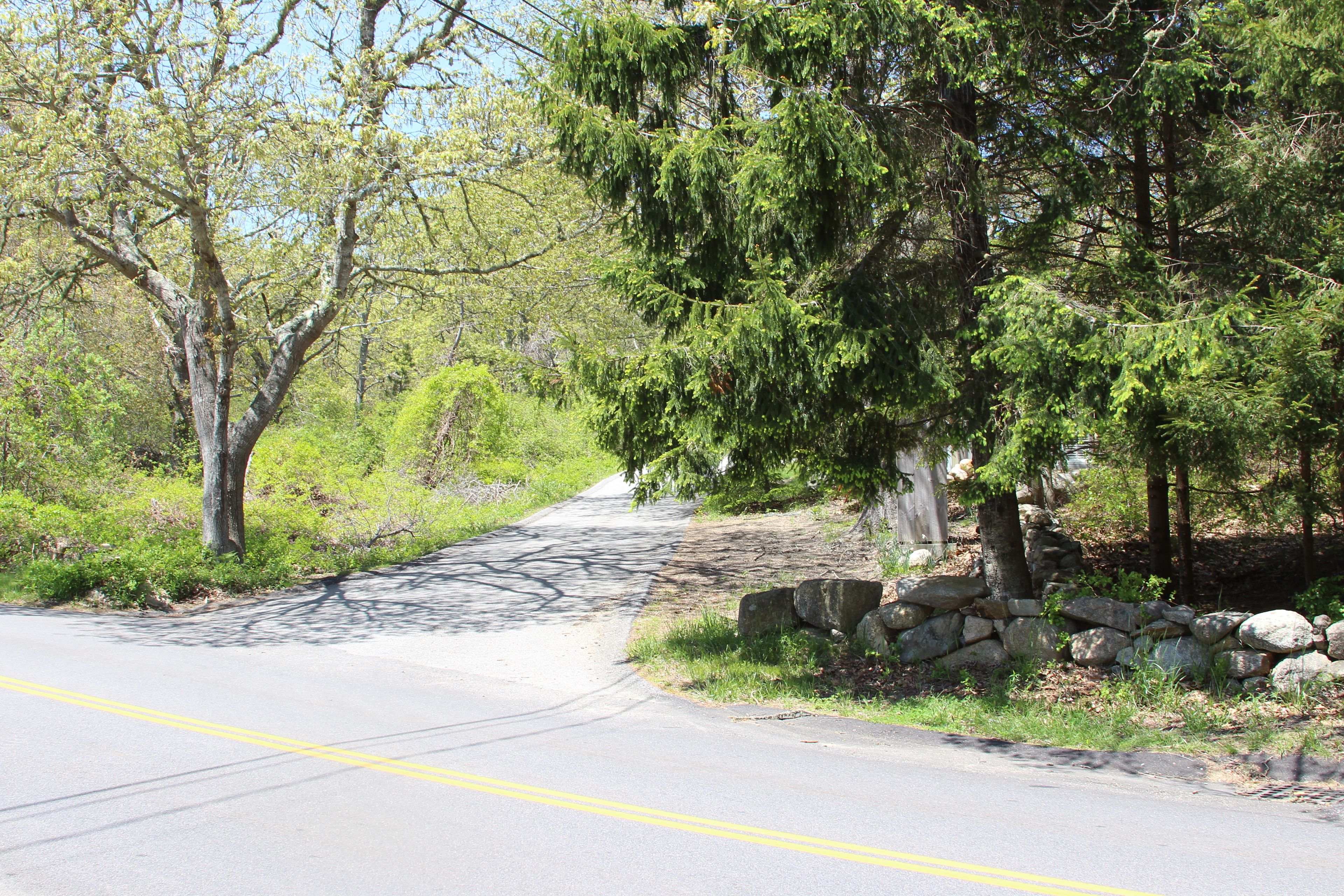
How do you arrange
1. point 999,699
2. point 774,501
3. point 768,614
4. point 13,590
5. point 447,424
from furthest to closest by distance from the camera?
point 447,424 < point 774,501 < point 13,590 < point 768,614 < point 999,699

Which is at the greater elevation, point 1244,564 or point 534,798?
point 1244,564

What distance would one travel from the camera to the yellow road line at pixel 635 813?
4156mm

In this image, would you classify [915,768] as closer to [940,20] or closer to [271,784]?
[271,784]

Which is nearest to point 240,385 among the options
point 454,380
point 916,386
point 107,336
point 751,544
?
point 107,336

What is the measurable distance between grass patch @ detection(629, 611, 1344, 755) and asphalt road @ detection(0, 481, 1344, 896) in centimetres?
34

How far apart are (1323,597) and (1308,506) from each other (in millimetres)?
1101

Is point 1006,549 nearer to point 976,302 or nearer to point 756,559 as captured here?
point 976,302

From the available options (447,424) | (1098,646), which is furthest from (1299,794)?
(447,424)

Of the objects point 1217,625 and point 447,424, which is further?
point 447,424

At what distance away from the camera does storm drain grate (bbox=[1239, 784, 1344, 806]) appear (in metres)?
5.25

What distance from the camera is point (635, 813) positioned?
511cm

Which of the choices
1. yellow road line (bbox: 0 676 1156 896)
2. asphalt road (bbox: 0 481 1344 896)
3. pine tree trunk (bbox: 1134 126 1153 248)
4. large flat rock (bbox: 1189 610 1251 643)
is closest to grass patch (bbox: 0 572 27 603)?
asphalt road (bbox: 0 481 1344 896)

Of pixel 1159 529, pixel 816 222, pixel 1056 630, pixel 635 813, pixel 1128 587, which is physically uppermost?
pixel 816 222

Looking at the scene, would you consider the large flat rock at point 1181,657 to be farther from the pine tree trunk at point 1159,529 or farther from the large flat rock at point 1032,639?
the pine tree trunk at point 1159,529
